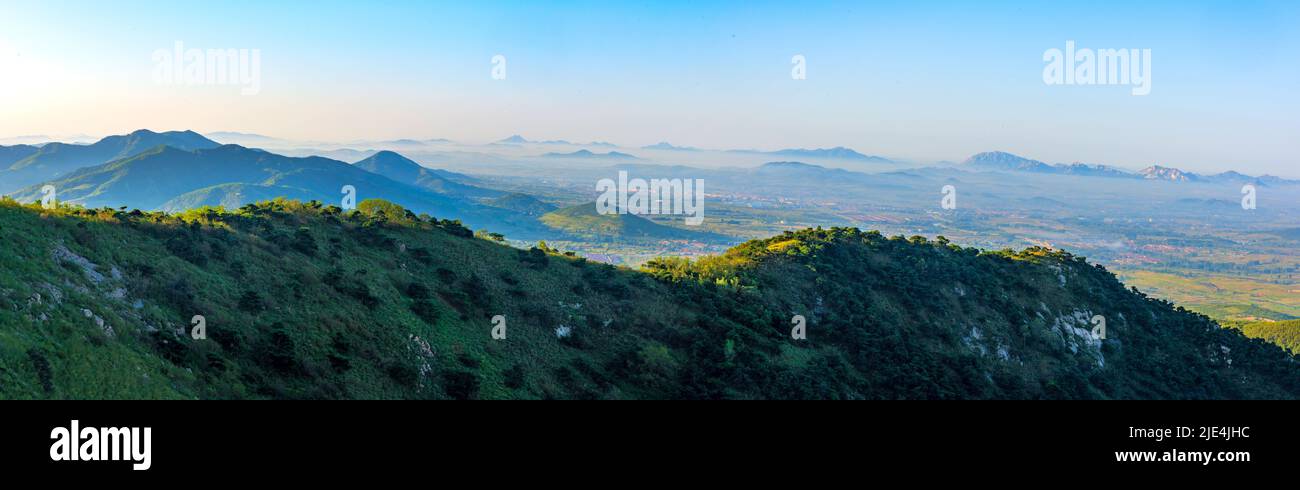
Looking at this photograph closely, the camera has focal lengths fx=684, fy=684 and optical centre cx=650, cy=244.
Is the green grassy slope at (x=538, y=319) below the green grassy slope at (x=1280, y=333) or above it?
above

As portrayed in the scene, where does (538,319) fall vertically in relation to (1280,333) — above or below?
above

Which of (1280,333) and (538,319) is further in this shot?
(1280,333)

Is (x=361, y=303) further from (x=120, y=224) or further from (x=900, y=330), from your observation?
(x=900, y=330)

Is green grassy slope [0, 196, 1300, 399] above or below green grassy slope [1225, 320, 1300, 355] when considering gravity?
above

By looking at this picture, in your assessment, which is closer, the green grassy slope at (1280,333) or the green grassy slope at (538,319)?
the green grassy slope at (538,319)

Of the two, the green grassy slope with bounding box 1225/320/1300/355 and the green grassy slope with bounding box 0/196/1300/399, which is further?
the green grassy slope with bounding box 1225/320/1300/355

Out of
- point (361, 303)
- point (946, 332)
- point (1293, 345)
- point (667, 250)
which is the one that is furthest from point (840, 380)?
point (667, 250)
